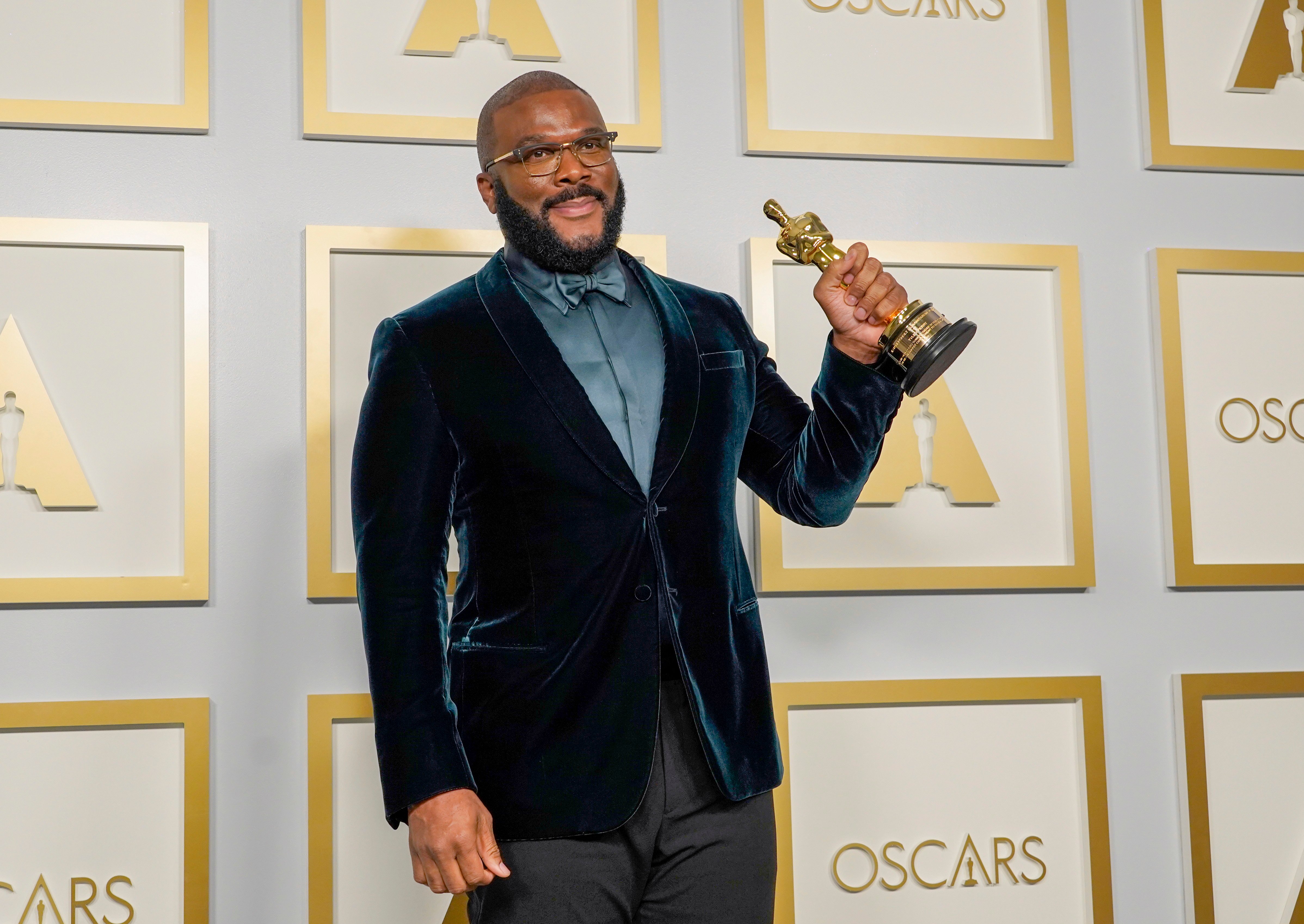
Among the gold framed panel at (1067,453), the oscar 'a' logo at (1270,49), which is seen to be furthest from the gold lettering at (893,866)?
the oscar 'a' logo at (1270,49)

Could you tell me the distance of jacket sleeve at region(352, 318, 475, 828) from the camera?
1.43m

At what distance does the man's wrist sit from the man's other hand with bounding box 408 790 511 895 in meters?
0.68

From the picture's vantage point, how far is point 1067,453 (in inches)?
96.0

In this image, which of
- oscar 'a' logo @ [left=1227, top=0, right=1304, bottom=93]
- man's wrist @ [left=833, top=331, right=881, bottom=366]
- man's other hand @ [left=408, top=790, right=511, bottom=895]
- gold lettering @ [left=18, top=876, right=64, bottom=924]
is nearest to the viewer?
man's other hand @ [left=408, top=790, right=511, bottom=895]

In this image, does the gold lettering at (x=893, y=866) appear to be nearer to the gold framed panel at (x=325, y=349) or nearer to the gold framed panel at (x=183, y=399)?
the gold framed panel at (x=325, y=349)

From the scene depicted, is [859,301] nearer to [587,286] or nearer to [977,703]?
[587,286]

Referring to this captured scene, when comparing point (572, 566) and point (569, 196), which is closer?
point (572, 566)

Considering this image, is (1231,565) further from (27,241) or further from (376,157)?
(27,241)

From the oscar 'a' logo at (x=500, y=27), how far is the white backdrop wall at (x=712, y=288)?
0.68 ft

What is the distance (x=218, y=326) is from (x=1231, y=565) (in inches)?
73.9

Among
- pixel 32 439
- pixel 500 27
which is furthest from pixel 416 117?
pixel 32 439

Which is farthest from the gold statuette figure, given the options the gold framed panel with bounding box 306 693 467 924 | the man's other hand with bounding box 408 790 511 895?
the gold framed panel with bounding box 306 693 467 924

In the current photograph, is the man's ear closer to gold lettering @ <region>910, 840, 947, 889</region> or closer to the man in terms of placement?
the man

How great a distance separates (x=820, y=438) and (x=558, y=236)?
41 centimetres
